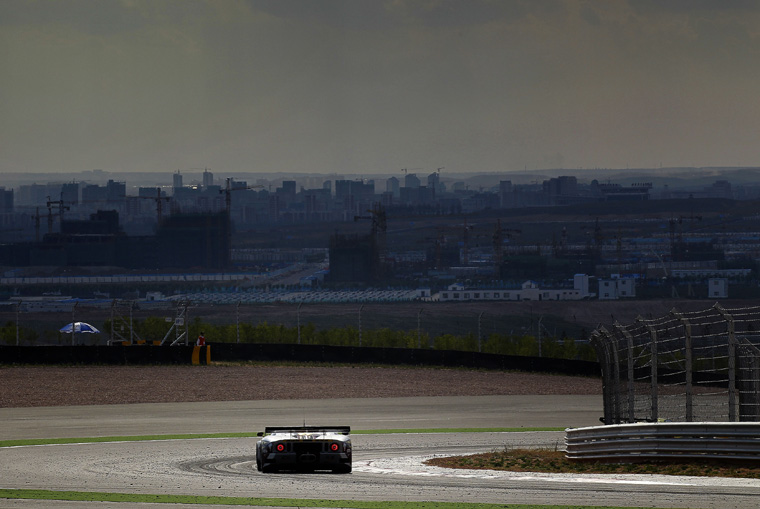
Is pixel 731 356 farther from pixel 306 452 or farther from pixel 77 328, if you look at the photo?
pixel 77 328

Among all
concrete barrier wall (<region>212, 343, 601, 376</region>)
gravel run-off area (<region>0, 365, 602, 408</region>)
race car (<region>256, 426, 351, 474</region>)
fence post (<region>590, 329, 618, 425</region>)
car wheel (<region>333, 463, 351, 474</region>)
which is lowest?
gravel run-off area (<region>0, 365, 602, 408</region>)

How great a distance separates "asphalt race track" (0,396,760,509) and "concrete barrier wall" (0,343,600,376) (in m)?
9.98

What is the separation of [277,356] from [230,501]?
3905 centimetres

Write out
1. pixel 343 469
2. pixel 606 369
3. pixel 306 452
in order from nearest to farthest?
1. pixel 306 452
2. pixel 343 469
3. pixel 606 369

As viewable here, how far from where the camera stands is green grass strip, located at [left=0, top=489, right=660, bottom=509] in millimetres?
15797

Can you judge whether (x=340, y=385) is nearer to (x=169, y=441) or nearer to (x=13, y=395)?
(x=13, y=395)

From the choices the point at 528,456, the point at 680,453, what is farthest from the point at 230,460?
the point at 680,453

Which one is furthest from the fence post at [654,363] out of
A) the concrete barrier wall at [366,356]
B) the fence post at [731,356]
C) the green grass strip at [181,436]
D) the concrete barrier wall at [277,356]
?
the concrete barrier wall at [366,356]

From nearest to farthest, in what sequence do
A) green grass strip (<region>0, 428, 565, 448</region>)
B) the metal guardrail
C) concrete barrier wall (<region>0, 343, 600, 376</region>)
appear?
the metal guardrail, green grass strip (<region>0, 428, 565, 448</region>), concrete barrier wall (<region>0, 343, 600, 376</region>)

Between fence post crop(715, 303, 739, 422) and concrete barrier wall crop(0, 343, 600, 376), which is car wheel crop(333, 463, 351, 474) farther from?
concrete barrier wall crop(0, 343, 600, 376)

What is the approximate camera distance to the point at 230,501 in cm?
1656

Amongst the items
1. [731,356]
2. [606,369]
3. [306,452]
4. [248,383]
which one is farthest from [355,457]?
[248,383]

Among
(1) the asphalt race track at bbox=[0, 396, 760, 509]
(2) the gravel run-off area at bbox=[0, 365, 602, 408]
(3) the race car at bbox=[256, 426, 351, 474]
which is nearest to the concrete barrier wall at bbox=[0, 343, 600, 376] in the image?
(2) the gravel run-off area at bbox=[0, 365, 602, 408]

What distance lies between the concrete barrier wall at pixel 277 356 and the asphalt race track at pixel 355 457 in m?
9.98
